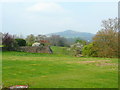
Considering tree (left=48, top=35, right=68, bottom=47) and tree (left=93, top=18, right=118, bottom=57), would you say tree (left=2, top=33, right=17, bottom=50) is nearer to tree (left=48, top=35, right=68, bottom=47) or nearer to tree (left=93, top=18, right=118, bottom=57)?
tree (left=93, top=18, right=118, bottom=57)

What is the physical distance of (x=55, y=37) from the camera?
43.3 meters

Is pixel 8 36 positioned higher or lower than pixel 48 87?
higher

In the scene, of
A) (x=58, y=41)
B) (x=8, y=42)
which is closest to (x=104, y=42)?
(x=8, y=42)

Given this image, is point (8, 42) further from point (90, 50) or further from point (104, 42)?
point (104, 42)

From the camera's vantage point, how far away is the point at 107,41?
22359 millimetres

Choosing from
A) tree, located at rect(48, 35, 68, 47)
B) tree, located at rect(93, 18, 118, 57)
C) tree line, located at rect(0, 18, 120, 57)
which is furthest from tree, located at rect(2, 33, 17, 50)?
tree, located at rect(48, 35, 68, 47)

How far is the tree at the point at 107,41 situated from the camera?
21609 mm

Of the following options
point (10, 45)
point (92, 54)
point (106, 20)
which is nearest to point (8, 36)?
point (10, 45)

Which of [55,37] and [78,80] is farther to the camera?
[55,37]

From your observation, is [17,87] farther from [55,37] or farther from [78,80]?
[55,37]

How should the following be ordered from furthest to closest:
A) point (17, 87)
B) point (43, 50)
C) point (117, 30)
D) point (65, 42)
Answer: point (65, 42)
point (43, 50)
point (117, 30)
point (17, 87)

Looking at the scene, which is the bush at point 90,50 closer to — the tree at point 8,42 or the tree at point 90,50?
the tree at point 90,50

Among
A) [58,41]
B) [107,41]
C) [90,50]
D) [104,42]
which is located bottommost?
[90,50]

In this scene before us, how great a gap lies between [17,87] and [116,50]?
18165mm
